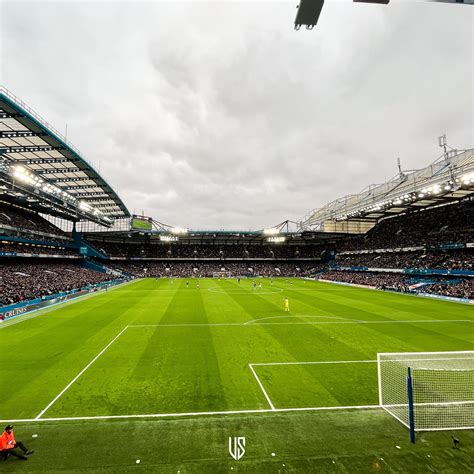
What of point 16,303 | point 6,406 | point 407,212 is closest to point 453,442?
point 6,406

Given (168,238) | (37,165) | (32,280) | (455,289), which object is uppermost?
(37,165)

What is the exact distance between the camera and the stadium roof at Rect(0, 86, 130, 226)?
23.4 metres

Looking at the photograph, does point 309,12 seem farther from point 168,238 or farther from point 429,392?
point 168,238

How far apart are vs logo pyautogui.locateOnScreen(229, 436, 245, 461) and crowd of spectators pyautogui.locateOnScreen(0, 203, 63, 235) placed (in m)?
47.8

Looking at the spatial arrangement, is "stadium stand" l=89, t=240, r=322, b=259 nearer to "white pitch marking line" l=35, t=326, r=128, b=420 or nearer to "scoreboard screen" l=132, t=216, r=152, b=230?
"scoreboard screen" l=132, t=216, r=152, b=230

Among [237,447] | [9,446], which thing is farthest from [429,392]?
[9,446]

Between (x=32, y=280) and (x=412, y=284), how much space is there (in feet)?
182

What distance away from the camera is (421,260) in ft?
153

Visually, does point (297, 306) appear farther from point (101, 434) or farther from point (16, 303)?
point (16, 303)

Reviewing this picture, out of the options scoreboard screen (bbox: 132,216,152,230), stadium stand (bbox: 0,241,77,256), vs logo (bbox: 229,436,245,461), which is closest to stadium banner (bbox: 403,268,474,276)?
vs logo (bbox: 229,436,245,461)

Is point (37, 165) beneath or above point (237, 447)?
above

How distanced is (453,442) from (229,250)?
80.5 meters

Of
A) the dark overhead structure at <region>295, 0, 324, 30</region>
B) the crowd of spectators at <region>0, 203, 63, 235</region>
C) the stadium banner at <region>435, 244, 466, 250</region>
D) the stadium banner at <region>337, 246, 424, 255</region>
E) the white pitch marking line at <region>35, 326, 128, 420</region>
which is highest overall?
the crowd of spectators at <region>0, 203, 63, 235</region>

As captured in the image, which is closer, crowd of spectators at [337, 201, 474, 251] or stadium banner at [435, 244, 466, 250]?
stadium banner at [435, 244, 466, 250]
